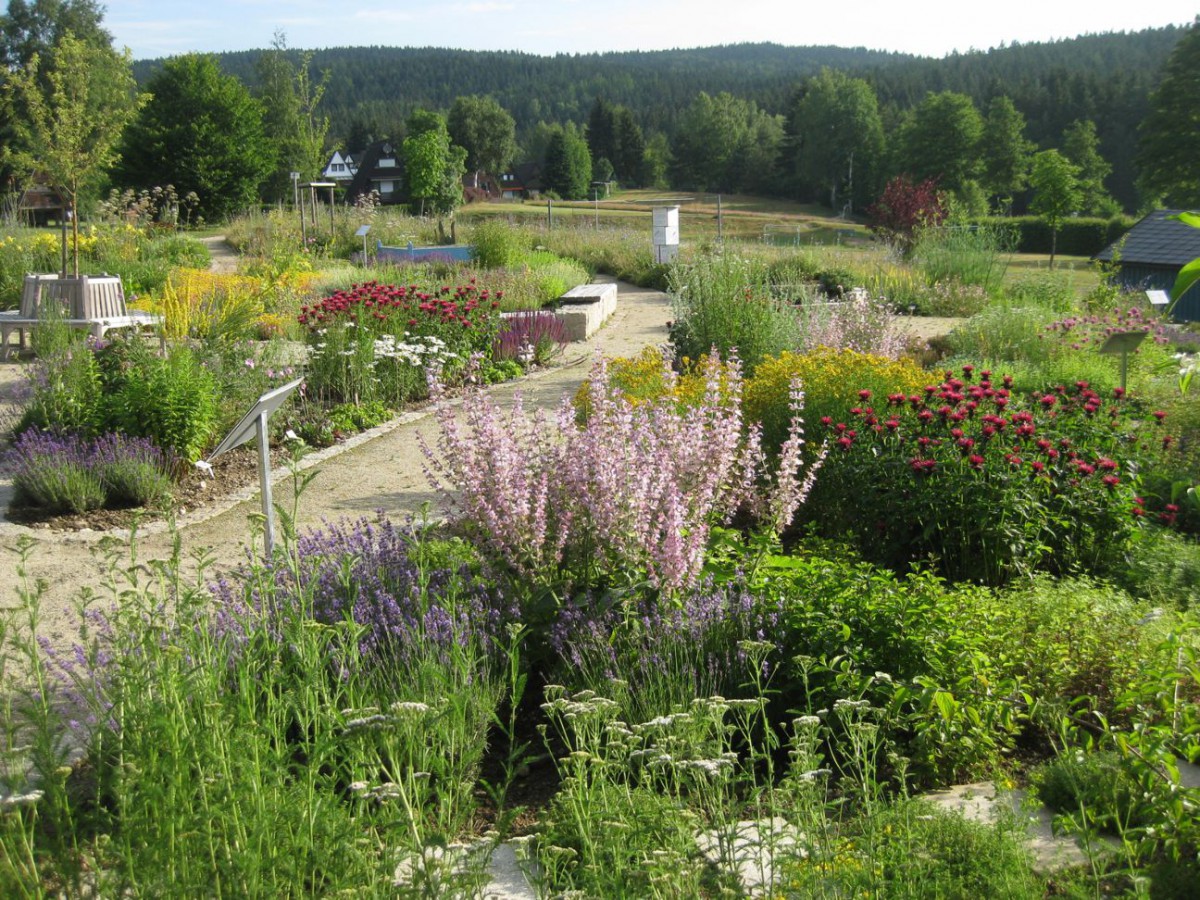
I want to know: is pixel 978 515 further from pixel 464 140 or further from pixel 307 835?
pixel 464 140

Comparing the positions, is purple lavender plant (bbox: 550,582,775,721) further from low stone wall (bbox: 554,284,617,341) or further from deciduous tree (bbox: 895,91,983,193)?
deciduous tree (bbox: 895,91,983,193)

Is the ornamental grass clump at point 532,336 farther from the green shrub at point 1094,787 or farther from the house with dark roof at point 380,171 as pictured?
the house with dark roof at point 380,171

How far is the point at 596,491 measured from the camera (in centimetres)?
412

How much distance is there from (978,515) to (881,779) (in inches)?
67.1

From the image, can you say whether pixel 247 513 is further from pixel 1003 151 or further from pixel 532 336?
pixel 1003 151

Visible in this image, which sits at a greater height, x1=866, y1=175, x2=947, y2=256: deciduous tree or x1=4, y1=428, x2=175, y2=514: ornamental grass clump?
x1=866, y1=175, x2=947, y2=256: deciduous tree

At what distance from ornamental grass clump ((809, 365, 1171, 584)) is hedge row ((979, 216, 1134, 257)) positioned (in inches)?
1753

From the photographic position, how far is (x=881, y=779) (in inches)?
133

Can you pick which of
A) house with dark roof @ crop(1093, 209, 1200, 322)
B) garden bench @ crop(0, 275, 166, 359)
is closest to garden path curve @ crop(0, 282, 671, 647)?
garden bench @ crop(0, 275, 166, 359)

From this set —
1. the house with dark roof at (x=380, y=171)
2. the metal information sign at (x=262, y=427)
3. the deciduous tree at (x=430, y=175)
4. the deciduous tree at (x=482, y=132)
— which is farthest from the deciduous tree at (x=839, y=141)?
the metal information sign at (x=262, y=427)

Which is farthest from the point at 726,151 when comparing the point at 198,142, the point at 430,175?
the point at 198,142

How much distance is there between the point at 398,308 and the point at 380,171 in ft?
257

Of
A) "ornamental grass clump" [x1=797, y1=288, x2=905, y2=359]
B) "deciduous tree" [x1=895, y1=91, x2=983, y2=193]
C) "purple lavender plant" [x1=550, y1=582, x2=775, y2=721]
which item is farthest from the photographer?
"deciduous tree" [x1=895, y1=91, x2=983, y2=193]

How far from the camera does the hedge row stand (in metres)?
46.5
